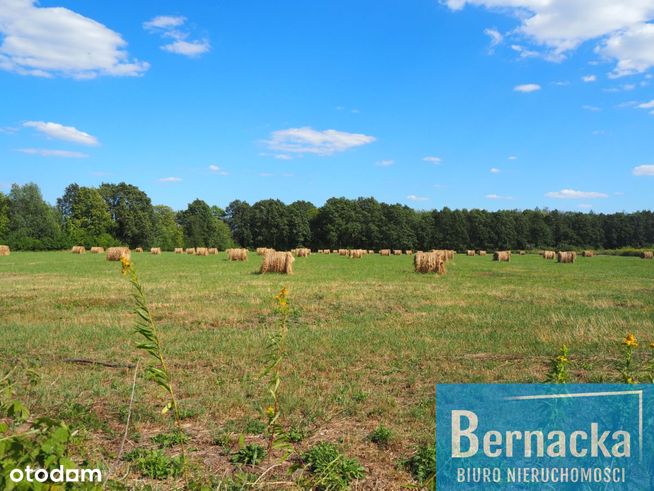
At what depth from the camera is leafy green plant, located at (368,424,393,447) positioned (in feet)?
15.1

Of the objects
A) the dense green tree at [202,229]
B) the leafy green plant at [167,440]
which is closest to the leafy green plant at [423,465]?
the leafy green plant at [167,440]

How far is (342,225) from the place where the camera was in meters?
109

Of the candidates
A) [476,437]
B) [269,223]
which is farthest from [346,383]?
[269,223]

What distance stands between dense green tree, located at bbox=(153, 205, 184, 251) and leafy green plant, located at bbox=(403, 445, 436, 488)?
317 feet

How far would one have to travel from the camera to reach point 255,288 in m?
18.0

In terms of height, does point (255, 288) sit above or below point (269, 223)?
below

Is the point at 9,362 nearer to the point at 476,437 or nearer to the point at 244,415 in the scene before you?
the point at 244,415

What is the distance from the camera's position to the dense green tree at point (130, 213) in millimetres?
91375

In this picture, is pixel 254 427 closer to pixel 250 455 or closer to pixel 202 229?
pixel 250 455

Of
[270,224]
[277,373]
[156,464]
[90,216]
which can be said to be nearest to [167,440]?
[156,464]

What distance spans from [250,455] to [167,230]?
107575 millimetres

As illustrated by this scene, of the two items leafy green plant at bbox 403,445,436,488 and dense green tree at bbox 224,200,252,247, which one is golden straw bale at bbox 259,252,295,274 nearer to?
leafy green plant at bbox 403,445,436,488

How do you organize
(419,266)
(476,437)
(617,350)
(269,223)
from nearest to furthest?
(476,437) < (617,350) < (419,266) < (269,223)

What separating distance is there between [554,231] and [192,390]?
127 m
